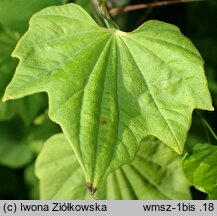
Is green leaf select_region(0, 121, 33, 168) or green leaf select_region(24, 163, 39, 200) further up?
green leaf select_region(0, 121, 33, 168)

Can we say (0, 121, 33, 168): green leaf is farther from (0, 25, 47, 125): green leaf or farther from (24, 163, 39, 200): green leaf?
(0, 25, 47, 125): green leaf

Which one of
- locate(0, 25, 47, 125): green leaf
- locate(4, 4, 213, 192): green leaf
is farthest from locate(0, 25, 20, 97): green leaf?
locate(4, 4, 213, 192): green leaf

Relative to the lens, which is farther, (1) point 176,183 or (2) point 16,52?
(1) point 176,183

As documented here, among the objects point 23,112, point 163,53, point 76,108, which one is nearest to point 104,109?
point 76,108

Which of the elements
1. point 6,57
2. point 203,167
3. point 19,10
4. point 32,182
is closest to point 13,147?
point 32,182

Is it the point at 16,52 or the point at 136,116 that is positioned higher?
the point at 16,52

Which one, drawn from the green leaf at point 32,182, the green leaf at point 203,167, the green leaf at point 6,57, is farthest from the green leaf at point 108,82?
the green leaf at point 32,182

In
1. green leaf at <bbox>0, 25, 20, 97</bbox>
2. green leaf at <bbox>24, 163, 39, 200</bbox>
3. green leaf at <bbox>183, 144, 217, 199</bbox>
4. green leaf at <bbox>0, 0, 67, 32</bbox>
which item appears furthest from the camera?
green leaf at <bbox>24, 163, 39, 200</bbox>

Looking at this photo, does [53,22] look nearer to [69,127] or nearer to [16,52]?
[16,52]
